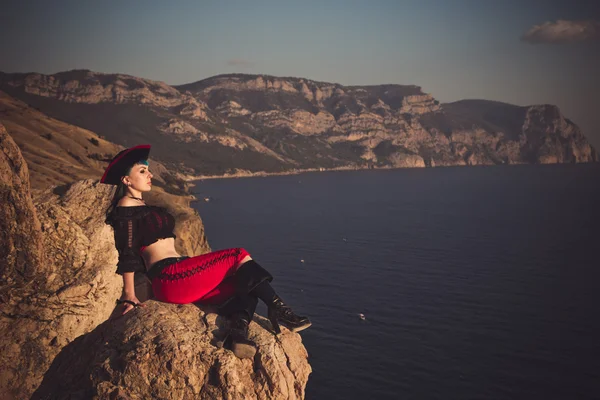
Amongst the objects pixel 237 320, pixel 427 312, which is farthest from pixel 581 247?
pixel 237 320

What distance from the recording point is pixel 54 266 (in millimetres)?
7219

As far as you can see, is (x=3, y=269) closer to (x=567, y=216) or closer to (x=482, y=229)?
(x=482, y=229)

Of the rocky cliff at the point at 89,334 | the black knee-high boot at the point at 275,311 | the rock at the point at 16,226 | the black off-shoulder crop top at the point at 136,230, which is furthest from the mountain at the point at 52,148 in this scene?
the black knee-high boot at the point at 275,311

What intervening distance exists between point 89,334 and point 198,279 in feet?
6.31

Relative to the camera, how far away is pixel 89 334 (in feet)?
22.5

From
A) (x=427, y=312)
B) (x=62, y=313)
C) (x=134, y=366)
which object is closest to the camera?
(x=134, y=366)

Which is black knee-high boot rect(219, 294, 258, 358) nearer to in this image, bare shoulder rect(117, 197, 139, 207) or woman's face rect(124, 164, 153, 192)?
bare shoulder rect(117, 197, 139, 207)

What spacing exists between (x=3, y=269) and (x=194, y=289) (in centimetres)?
277

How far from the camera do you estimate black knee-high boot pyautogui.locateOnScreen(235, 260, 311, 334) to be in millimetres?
6652

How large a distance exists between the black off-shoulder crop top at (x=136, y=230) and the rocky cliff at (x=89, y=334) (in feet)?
2.47

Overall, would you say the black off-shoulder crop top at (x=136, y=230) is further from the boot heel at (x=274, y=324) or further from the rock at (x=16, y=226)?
the boot heel at (x=274, y=324)

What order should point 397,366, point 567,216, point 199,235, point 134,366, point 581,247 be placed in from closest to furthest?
1. point 134,366
2. point 397,366
3. point 199,235
4. point 581,247
5. point 567,216

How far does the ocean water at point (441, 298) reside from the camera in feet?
111

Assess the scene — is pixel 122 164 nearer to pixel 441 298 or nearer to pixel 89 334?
pixel 89 334
